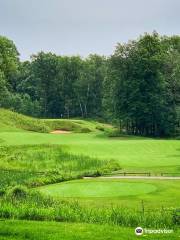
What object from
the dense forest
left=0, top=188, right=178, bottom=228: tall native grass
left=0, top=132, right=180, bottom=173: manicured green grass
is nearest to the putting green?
left=0, top=188, right=178, bottom=228: tall native grass

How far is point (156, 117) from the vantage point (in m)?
98.8

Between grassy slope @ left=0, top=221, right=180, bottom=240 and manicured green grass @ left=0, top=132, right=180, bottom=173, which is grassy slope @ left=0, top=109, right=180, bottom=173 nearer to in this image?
manicured green grass @ left=0, top=132, right=180, bottom=173

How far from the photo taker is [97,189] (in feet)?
123

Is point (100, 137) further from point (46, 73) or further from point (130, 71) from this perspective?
point (46, 73)

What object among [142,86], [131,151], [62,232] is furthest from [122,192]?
[142,86]

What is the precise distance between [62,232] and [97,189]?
1717cm

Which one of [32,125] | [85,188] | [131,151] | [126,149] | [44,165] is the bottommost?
[85,188]

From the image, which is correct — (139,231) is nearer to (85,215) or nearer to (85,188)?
(85,215)

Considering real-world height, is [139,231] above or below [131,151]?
above

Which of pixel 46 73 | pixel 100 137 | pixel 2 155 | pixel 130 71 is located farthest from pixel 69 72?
pixel 2 155

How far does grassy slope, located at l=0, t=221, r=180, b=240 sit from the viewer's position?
64.2 ft

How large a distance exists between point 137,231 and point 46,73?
122m

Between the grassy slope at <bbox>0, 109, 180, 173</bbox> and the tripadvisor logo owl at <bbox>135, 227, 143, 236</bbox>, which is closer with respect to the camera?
the tripadvisor logo owl at <bbox>135, 227, 143, 236</bbox>

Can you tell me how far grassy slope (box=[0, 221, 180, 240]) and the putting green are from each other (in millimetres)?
12952
